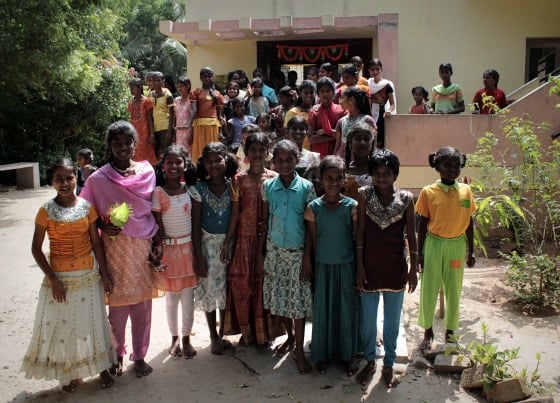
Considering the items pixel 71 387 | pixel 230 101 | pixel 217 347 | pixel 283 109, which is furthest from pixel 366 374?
pixel 230 101

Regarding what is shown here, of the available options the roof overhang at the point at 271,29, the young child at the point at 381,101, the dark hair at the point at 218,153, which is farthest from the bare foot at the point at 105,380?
the roof overhang at the point at 271,29

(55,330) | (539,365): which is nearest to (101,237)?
(55,330)

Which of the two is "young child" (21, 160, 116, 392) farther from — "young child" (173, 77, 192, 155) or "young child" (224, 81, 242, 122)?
"young child" (224, 81, 242, 122)

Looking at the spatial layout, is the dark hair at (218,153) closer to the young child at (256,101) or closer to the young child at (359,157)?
the young child at (359,157)

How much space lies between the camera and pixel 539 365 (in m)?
3.51

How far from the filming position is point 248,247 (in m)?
3.59

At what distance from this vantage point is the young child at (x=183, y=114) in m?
6.80

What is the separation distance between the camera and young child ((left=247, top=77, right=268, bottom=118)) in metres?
7.45

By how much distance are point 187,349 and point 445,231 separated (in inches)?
78.6

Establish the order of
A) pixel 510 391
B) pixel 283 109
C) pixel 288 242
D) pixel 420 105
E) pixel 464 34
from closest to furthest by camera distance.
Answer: pixel 510 391
pixel 288 242
pixel 283 109
pixel 420 105
pixel 464 34

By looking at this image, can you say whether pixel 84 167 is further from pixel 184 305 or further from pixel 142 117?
pixel 184 305

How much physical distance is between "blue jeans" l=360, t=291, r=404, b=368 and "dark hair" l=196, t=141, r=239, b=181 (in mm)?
1276

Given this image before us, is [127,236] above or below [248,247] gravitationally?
above

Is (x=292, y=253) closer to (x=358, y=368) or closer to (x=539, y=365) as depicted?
(x=358, y=368)
